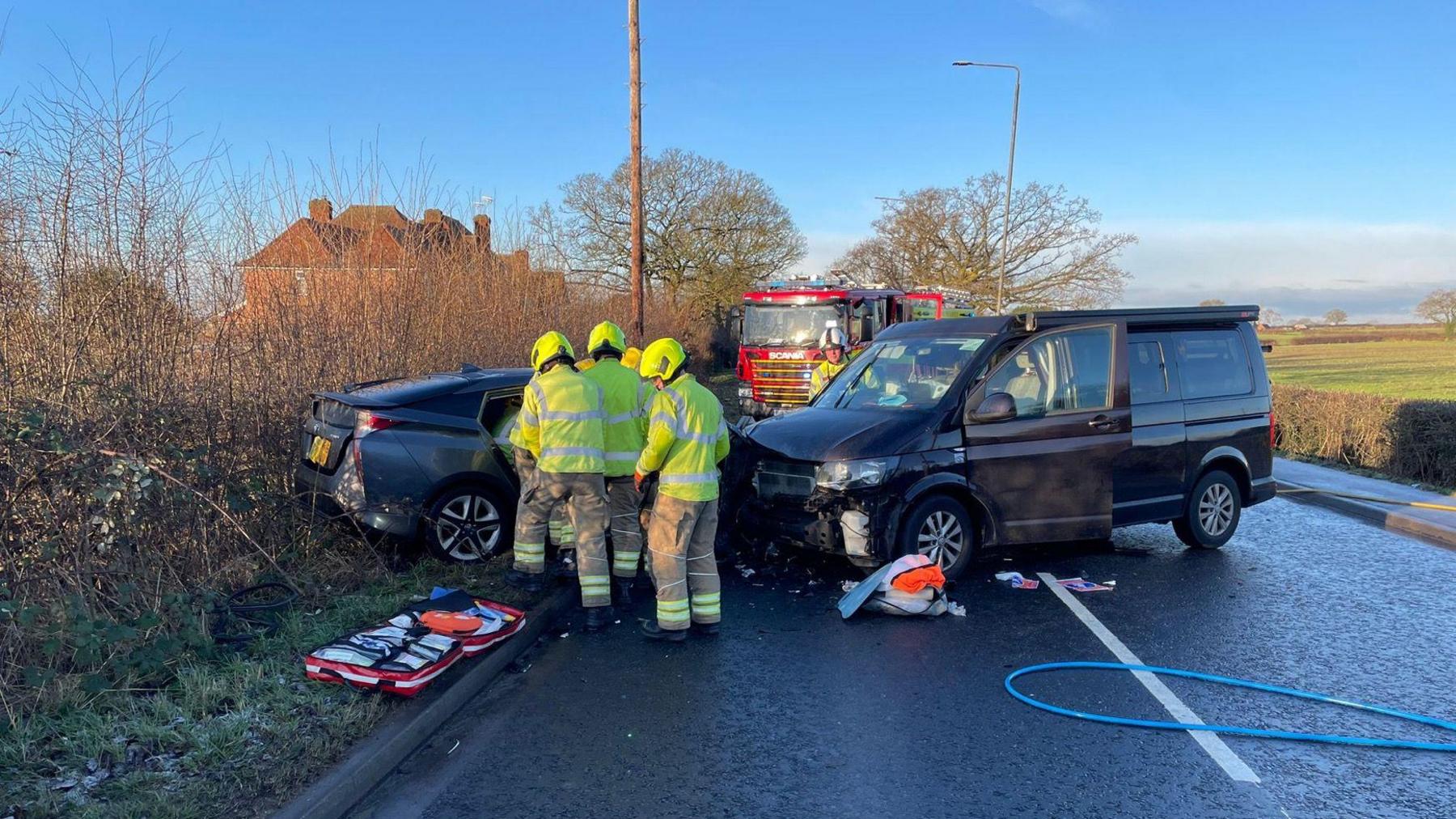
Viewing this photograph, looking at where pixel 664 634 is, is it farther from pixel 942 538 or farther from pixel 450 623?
pixel 942 538

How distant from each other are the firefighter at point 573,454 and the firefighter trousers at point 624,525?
0.33 m

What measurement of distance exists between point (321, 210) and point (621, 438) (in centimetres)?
532

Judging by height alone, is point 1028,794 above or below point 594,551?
below

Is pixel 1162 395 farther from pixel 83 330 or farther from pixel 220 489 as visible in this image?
pixel 83 330

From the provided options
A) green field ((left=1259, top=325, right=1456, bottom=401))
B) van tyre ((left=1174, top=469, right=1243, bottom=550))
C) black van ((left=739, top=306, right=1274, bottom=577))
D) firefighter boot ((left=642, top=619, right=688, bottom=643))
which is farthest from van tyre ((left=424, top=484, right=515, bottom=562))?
green field ((left=1259, top=325, right=1456, bottom=401))

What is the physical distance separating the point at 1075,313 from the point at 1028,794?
14.5ft

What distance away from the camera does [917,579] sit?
5762mm

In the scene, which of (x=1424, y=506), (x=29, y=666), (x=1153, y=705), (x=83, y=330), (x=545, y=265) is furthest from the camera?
(x=545, y=265)

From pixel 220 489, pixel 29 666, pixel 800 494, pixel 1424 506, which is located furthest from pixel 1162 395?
pixel 29 666

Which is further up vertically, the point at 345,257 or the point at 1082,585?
the point at 345,257

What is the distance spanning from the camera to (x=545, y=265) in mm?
14695

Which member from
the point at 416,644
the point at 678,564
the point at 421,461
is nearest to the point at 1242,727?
the point at 678,564

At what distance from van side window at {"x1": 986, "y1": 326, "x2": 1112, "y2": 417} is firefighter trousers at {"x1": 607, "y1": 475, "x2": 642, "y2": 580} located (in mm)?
2794

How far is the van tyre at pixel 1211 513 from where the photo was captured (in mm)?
7527
